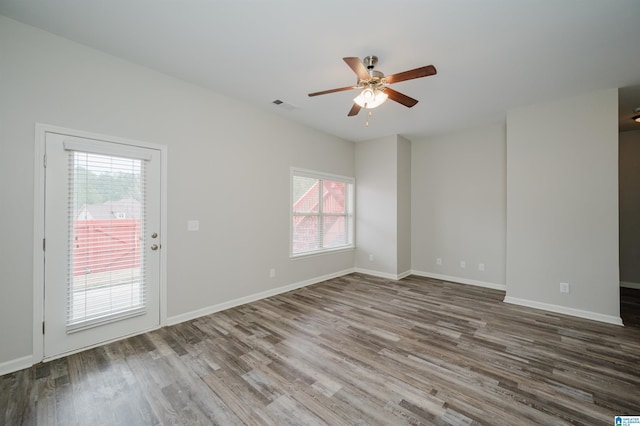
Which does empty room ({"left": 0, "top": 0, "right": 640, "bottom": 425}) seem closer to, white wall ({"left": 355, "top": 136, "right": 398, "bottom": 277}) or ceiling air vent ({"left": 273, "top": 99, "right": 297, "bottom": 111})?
ceiling air vent ({"left": 273, "top": 99, "right": 297, "bottom": 111})

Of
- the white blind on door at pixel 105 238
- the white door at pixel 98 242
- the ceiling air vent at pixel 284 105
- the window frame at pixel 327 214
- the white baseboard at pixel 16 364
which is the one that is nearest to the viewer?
the white baseboard at pixel 16 364

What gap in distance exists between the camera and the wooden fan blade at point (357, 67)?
2.11m

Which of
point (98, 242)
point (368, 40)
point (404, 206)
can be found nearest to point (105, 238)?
point (98, 242)

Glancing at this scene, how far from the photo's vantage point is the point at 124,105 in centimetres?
273

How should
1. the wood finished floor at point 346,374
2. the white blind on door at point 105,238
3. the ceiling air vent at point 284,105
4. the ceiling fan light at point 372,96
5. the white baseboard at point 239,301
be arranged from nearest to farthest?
the wood finished floor at point 346,374
the white blind on door at point 105,238
the ceiling fan light at point 372,96
the white baseboard at point 239,301
the ceiling air vent at point 284,105

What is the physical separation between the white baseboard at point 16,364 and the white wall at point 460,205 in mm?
5712

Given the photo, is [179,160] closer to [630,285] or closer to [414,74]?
[414,74]

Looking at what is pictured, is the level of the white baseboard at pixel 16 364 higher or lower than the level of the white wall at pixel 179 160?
lower

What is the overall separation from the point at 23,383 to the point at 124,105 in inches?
102

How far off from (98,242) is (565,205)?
222 inches

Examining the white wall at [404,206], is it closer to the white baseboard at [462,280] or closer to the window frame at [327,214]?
the white baseboard at [462,280]

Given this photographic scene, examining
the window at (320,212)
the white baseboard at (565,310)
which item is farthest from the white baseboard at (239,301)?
the white baseboard at (565,310)

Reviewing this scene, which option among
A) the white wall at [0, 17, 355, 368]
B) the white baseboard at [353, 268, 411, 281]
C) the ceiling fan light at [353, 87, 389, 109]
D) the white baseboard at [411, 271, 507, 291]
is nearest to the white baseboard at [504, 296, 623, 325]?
the white baseboard at [411, 271, 507, 291]

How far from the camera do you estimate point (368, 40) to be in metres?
2.35
